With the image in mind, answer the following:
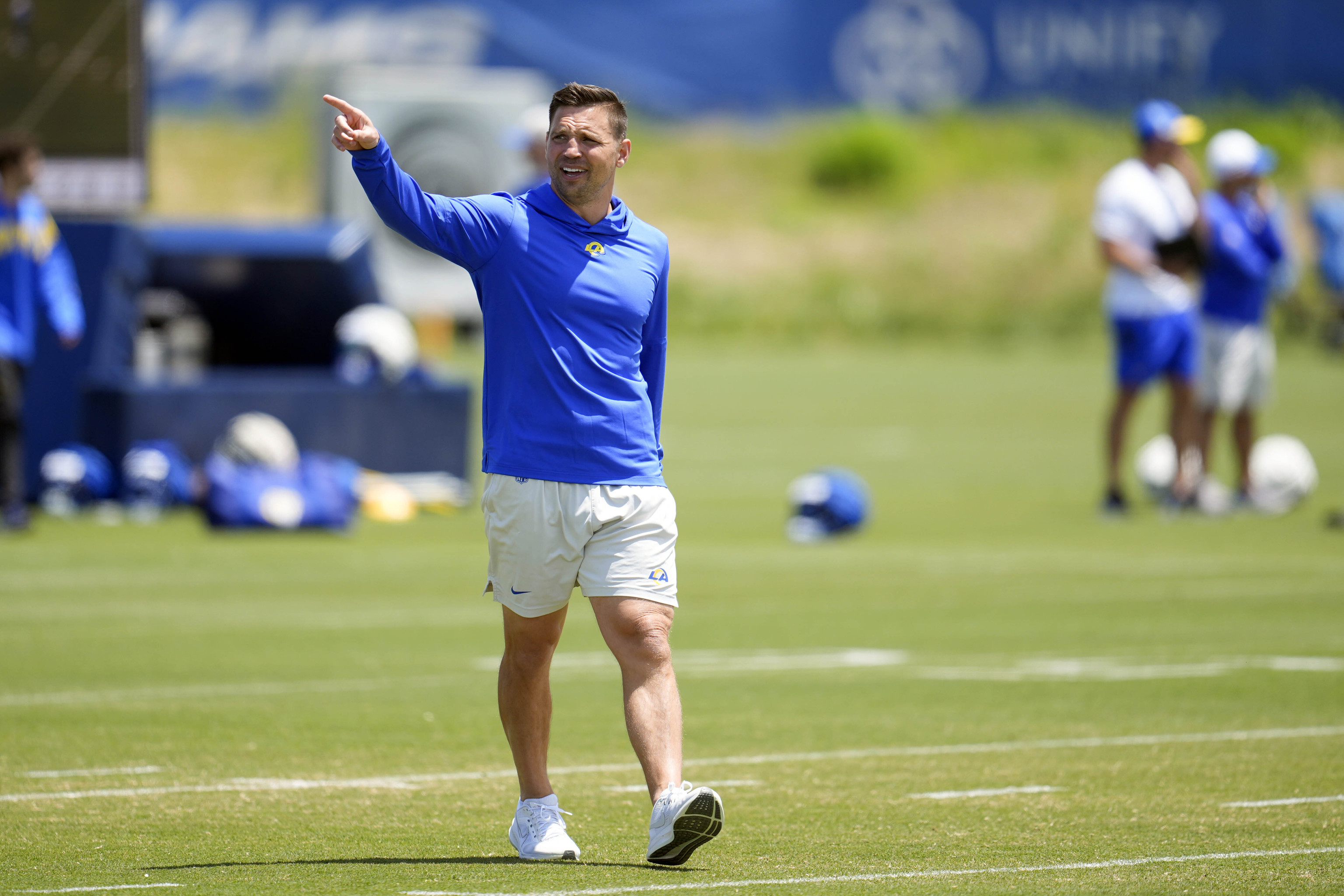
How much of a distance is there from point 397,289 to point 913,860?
117 feet

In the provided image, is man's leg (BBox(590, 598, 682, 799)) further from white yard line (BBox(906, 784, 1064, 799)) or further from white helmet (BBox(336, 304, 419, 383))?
white helmet (BBox(336, 304, 419, 383))

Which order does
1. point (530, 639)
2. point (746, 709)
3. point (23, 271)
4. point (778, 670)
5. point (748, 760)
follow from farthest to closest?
1. point (23, 271)
2. point (778, 670)
3. point (746, 709)
4. point (748, 760)
5. point (530, 639)

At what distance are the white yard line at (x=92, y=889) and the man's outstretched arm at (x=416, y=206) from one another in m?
1.82

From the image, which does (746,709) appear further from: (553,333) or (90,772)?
(553,333)

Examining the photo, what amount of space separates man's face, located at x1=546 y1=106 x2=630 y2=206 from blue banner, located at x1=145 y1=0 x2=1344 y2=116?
56239 mm

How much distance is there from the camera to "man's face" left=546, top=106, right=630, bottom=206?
19.7 feet

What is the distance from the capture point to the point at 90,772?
724 centimetres

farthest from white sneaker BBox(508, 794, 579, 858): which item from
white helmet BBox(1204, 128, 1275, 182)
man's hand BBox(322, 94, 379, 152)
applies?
white helmet BBox(1204, 128, 1275, 182)

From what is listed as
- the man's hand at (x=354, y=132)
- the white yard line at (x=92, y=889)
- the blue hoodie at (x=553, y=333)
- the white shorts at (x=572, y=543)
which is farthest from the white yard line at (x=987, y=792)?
the man's hand at (x=354, y=132)

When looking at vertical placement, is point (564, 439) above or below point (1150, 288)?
below

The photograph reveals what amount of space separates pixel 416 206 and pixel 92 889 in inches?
79.2

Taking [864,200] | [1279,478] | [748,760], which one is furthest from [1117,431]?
[864,200]

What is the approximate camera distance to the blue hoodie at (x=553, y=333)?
6.00 metres

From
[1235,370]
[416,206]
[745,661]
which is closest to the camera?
[416,206]
